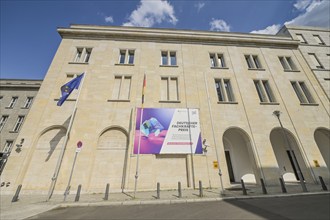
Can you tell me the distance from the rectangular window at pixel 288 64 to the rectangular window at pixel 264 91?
430 cm

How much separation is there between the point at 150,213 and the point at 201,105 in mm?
10536

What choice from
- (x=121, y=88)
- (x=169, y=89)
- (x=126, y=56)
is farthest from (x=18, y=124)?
(x=169, y=89)

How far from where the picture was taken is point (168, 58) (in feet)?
56.2

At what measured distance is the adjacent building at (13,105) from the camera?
23250 mm

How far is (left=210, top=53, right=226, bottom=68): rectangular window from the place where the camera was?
17469 millimetres

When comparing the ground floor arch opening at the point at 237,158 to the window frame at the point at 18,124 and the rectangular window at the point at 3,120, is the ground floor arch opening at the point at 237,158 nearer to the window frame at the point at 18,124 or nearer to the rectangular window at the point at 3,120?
the window frame at the point at 18,124

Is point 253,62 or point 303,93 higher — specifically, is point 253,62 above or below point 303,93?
above

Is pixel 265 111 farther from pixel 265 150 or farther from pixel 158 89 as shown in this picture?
pixel 158 89

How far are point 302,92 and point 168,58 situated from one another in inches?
614

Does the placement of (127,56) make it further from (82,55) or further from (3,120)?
(3,120)

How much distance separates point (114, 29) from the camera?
18.1 metres

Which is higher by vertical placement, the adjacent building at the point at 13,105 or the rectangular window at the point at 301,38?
the rectangular window at the point at 301,38

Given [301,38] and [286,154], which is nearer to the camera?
[286,154]

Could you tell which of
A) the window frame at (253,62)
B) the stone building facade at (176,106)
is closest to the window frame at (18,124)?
the stone building facade at (176,106)
